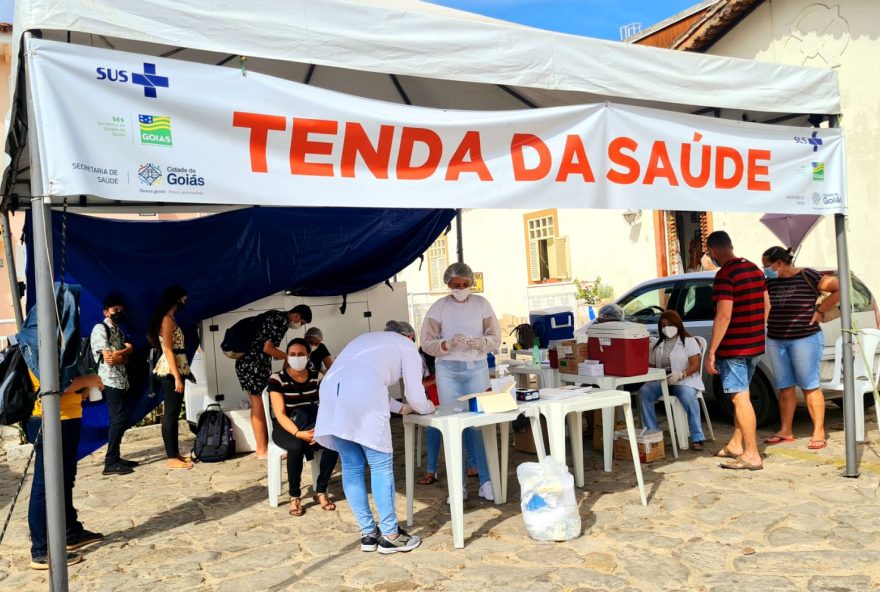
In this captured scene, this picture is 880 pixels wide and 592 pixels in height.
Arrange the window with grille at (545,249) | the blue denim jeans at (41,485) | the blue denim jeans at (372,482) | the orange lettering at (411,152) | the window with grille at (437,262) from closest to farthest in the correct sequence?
the orange lettering at (411,152), the blue denim jeans at (372,482), the blue denim jeans at (41,485), the window with grille at (545,249), the window with grille at (437,262)

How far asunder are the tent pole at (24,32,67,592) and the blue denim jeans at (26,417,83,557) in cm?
101

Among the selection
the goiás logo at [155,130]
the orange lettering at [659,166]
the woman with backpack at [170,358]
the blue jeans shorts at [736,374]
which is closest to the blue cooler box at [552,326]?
the blue jeans shorts at [736,374]

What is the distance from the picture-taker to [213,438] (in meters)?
7.04

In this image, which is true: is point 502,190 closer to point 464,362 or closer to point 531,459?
point 464,362

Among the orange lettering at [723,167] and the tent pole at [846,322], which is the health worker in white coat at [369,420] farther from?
the tent pole at [846,322]

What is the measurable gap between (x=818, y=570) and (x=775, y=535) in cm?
50

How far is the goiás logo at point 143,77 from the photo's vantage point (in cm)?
322

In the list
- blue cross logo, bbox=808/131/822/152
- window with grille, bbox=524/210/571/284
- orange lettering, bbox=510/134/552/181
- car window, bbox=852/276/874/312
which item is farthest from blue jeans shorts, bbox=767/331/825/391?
window with grille, bbox=524/210/571/284

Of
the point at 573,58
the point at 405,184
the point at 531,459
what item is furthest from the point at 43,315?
the point at 531,459

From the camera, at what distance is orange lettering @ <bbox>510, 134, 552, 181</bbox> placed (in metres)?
4.29

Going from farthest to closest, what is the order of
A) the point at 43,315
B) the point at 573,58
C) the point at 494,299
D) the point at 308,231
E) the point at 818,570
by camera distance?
the point at 494,299, the point at 308,231, the point at 573,58, the point at 818,570, the point at 43,315

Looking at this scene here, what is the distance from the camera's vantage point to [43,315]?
319 cm

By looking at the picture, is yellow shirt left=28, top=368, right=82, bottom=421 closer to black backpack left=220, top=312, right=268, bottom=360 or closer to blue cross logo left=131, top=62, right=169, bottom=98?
blue cross logo left=131, top=62, right=169, bottom=98

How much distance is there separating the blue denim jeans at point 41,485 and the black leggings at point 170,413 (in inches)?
84.2
